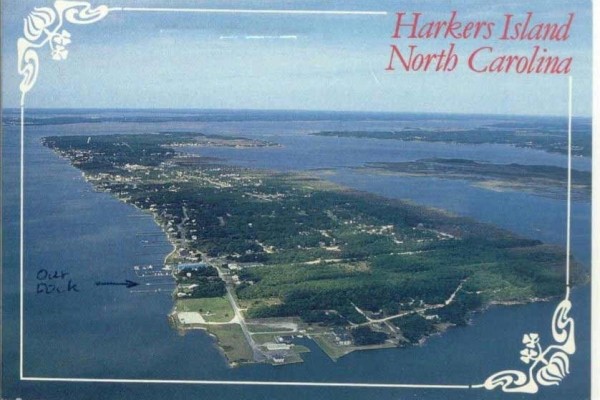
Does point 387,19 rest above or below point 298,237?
above

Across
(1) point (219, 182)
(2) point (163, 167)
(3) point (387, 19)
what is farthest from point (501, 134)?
(2) point (163, 167)

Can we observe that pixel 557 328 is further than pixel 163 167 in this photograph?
No

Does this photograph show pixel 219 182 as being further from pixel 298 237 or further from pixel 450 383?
pixel 450 383

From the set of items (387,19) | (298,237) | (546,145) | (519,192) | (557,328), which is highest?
(387,19)

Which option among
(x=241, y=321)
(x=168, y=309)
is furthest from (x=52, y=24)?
(x=241, y=321)

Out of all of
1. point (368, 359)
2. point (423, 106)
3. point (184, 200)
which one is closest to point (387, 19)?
point (423, 106)

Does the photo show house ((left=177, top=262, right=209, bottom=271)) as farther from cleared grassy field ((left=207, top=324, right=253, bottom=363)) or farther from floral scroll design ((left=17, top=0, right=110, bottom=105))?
floral scroll design ((left=17, top=0, right=110, bottom=105))

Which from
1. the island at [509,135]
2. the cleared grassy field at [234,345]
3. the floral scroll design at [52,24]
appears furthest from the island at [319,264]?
the floral scroll design at [52,24]

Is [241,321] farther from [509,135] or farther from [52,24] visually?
[52,24]

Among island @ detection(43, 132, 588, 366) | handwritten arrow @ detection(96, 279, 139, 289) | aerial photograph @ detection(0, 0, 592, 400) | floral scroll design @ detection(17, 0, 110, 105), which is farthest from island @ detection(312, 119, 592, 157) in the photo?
floral scroll design @ detection(17, 0, 110, 105)
